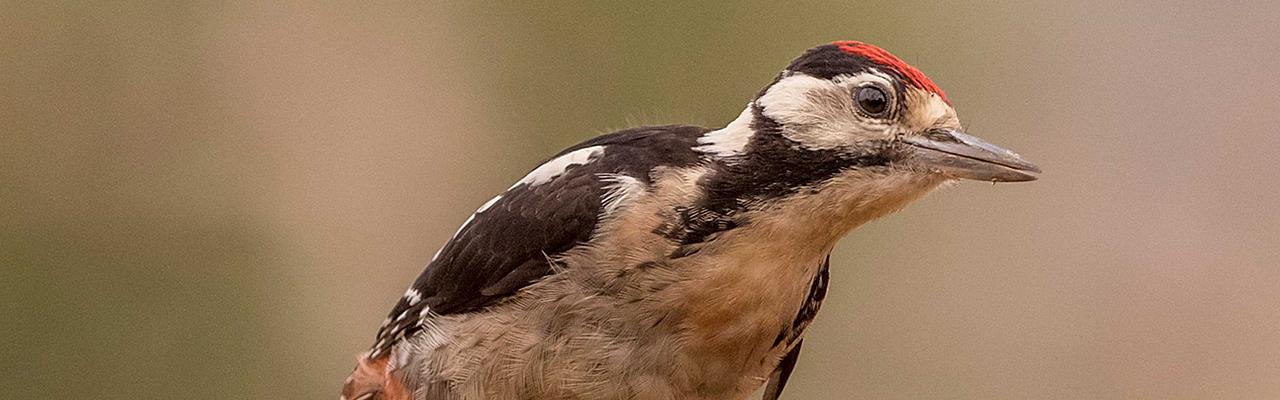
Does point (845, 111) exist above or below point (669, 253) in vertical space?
above

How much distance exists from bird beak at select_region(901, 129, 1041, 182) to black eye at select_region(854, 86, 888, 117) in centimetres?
6

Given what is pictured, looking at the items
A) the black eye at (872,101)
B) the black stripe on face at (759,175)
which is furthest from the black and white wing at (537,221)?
the black eye at (872,101)

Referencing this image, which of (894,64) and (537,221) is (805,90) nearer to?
(894,64)

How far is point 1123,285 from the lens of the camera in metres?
4.46

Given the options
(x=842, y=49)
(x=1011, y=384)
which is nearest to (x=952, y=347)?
(x=1011, y=384)

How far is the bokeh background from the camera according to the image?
14.0 feet

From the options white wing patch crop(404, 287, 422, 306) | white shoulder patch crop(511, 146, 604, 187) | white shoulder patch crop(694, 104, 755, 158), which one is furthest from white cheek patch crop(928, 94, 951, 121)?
white wing patch crop(404, 287, 422, 306)

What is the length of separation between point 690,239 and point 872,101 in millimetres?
338

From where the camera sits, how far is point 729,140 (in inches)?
89.3

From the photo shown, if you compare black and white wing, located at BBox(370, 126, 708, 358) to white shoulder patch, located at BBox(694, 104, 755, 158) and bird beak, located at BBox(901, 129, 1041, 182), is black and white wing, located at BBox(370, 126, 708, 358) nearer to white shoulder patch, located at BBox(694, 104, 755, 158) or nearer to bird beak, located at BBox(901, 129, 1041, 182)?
white shoulder patch, located at BBox(694, 104, 755, 158)

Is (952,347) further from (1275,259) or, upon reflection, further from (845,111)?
(845,111)

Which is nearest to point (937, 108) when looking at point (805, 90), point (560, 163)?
point (805, 90)

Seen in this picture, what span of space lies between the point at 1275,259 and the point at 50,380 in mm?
3610

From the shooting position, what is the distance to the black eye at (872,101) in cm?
216
